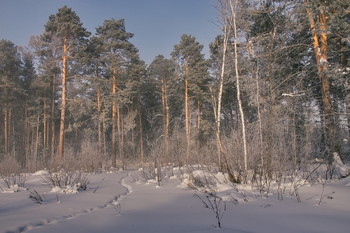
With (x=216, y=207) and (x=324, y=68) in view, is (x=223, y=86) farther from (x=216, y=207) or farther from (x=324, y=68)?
(x=216, y=207)

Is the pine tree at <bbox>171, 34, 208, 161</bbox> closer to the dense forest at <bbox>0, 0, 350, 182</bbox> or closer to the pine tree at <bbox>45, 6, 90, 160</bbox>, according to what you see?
the dense forest at <bbox>0, 0, 350, 182</bbox>

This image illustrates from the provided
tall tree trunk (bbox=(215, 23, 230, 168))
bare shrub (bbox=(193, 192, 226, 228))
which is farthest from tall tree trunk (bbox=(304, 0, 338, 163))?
bare shrub (bbox=(193, 192, 226, 228))

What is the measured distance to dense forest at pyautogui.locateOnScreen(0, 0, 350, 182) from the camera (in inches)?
316

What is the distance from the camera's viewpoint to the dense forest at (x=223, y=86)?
803 centimetres

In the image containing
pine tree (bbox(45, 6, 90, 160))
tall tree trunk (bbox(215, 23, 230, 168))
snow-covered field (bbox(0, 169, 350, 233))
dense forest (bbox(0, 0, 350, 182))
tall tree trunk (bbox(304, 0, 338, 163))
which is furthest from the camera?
pine tree (bbox(45, 6, 90, 160))

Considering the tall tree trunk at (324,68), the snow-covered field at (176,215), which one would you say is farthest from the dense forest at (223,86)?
the snow-covered field at (176,215)

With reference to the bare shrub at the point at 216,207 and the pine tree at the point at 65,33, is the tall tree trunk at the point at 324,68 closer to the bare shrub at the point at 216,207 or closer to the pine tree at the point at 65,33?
the bare shrub at the point at 216,207

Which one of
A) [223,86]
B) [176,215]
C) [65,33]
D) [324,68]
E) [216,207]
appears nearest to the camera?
[216,207]

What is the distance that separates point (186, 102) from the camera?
74.6 feet

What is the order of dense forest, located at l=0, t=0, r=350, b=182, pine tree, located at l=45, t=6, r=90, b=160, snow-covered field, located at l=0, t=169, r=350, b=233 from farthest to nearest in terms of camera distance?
1. pine tree, located at l=45, t=6, r=90, b=160
2. dense forest, located at l=0, t=0, r=350, b=182
3. snow-covered field, located at l=0, t=169, r=350, b=233

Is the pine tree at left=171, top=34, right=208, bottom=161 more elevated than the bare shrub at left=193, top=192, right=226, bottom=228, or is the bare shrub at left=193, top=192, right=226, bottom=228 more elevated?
the pine tree at left=171, top=34, right=208, bottom=161

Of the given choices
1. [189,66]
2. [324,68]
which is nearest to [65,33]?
[189,66]

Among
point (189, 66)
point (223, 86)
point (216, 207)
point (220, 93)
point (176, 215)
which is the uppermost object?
point (189, 66)

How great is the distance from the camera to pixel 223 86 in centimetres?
2014
